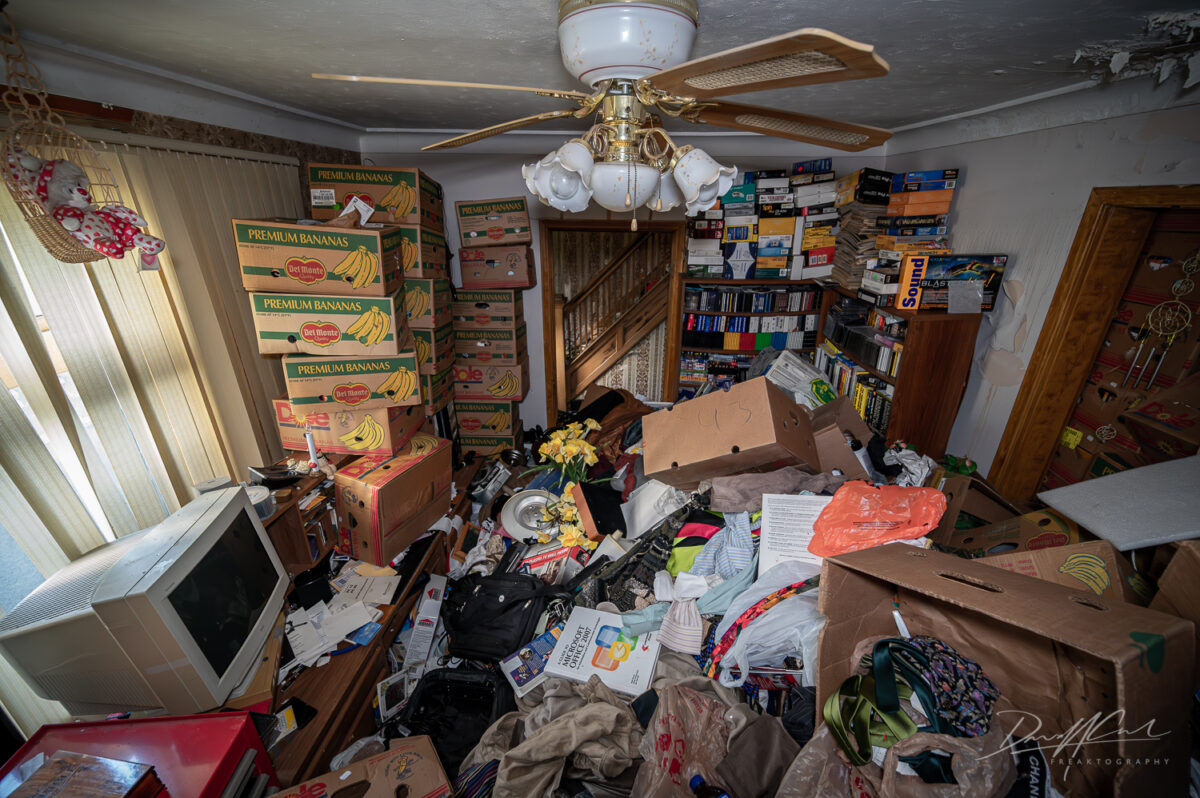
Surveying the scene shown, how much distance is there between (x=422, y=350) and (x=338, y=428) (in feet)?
2.60

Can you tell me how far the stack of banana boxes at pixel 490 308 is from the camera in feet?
11.2

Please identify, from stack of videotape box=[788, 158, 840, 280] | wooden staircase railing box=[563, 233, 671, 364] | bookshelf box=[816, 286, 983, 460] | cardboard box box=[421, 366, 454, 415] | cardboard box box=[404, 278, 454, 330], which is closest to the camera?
bookshelf box=[816, 286, 983, 460]

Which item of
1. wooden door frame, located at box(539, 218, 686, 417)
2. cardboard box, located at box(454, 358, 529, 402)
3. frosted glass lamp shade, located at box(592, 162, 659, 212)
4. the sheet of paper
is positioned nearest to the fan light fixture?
frosted glass lamp shade, located at box(592, 162, 659, 212)

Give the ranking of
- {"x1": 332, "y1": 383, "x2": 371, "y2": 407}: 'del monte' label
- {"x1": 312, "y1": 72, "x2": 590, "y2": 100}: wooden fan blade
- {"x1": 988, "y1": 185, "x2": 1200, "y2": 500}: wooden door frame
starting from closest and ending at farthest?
{"x1": 312, "y1": 72, "x2": 590, "y2": 100}: wooden fan blade → {"x1": 988, "y1": 185, "x2": 1200, "y2": 500}: wooden door frame → {"x1": 332, "y1": 383, "x2": 371, "y2": 407}: 'del monte' label

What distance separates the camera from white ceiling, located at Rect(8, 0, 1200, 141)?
1185 mm

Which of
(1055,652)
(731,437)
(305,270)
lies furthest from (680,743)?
(305,270)

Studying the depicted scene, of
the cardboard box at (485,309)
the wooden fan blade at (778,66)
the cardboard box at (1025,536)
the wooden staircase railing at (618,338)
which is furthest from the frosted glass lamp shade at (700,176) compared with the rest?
the wooden staircase railing at (618,338)

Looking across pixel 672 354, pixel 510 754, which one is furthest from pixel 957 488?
pixel 672 354

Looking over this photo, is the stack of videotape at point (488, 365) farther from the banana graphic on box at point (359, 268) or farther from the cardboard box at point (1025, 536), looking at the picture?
the cardboard box at point (1025, 536)

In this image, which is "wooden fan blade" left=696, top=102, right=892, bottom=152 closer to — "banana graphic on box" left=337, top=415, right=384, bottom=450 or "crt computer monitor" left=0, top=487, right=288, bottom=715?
"crt computer monitor" left=0, top=487, right=288, bottom=715

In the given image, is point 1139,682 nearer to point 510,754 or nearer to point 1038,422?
point 510,754

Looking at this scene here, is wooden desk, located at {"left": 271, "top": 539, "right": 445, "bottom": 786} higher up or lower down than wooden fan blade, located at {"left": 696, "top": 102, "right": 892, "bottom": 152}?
lower down

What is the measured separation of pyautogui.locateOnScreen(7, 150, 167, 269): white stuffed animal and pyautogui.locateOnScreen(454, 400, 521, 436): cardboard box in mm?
2245

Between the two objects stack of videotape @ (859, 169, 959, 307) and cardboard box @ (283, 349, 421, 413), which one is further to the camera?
stack of videotape @ (859, 169, 959, 307)
